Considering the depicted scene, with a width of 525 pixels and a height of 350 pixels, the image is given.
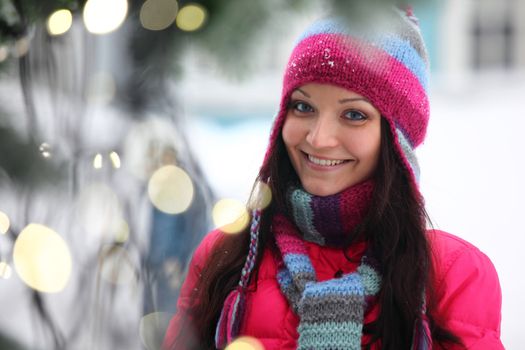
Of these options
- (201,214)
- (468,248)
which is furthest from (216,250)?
(201,214)

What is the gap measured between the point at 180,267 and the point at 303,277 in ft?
2.71

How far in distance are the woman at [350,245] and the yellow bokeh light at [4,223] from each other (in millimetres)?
764

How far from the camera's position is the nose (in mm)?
1490

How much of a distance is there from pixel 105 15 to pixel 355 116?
3.03 ft

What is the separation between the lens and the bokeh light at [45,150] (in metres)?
0.66

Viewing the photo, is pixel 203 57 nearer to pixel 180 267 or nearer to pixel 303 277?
pixel 180 267

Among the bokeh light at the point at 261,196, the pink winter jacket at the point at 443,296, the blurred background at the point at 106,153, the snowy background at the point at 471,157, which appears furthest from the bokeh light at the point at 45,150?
the snowy background at the point at 471,157

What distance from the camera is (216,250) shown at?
67.5 inches

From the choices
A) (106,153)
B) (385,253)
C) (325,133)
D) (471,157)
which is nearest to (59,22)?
(106,153)

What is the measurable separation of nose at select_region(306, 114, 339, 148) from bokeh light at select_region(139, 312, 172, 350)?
0.83 metres

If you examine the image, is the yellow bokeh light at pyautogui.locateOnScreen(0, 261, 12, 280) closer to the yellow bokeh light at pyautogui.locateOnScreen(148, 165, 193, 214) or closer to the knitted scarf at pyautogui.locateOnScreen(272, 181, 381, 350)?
the yellow bokeh light at pyautogui.locateOnScreen(148, 165, 193, 214)

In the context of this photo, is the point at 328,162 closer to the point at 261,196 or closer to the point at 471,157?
the point at 261,196

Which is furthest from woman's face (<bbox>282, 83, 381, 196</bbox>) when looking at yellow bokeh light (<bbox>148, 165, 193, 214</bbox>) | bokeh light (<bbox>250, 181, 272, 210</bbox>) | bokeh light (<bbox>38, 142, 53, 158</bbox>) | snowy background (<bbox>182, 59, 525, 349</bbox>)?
bokeh light (<bbox>38, 142, 53, 158</bbox>)

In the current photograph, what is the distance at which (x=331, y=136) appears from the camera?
1.50 meters
